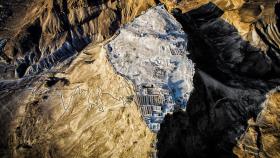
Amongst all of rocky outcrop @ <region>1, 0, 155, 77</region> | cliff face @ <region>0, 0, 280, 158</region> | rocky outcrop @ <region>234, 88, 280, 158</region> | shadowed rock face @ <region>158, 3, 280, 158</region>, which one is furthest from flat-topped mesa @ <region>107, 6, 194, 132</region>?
rocky outcrop @ <region>1, 0, 155, 77</region>

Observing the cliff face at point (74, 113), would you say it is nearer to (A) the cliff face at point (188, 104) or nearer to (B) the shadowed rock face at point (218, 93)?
(A) the cliff face at point (188, 104)

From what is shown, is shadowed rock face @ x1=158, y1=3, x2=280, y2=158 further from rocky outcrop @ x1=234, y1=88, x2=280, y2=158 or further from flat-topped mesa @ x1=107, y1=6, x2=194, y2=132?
flat-topped mesa @ x1=107, y1=6, x2=194, y2=132

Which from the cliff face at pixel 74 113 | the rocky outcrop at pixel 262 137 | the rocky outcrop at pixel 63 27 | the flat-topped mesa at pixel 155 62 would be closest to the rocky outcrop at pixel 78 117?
the cliff face at pixel 74 113

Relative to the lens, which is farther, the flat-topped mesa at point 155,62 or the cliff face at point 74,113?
the cliff face at point 74,113

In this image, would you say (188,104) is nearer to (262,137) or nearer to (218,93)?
(218,93)

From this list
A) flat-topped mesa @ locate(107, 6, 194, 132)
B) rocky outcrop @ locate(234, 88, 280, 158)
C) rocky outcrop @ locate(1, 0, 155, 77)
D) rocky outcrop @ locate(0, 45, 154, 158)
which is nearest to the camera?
flat-topped mesa @ locate(107, 6, 194, 132)

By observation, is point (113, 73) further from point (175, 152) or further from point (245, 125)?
point (245, 125)
